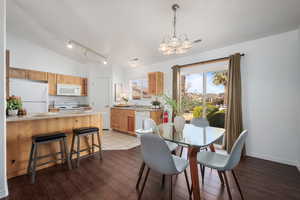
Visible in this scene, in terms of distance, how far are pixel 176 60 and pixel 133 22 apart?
179 centimetres

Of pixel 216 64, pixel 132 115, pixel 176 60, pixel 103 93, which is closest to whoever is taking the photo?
pixel 216 64

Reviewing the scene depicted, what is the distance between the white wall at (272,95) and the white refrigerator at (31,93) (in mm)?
5260

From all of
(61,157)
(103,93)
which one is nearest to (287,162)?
(61,157)

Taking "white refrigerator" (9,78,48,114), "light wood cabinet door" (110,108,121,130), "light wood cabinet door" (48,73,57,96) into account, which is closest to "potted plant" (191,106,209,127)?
"light wood cabinet door" (110,108,121,130)

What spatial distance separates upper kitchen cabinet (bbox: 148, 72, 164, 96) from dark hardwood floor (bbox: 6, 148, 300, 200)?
239 centimetres

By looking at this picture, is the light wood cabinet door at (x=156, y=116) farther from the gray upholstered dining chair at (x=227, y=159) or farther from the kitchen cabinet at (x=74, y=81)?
the kitchen cabinet at (x=74, y=81)

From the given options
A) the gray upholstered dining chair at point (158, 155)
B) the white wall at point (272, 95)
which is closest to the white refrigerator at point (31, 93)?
the gray upholstered dining chair at point (158, 155)

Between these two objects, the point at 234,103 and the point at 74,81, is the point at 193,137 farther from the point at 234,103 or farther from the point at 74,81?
the point at 74,81

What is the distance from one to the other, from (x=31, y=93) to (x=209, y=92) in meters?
4.94

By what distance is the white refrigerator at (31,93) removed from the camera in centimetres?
334

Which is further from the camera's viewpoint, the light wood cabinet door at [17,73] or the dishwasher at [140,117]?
the dishwasher at [140,117]

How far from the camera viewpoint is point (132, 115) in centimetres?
421

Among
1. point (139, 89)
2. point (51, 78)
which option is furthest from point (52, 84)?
point (139, 89)

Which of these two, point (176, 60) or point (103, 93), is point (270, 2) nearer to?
point (176, 60)
